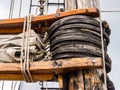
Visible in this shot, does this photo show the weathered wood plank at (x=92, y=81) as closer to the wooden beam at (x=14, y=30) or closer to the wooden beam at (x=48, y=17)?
the wooden beam at (x=48, y=17)

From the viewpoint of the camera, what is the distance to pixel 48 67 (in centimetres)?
237

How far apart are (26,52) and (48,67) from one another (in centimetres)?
22

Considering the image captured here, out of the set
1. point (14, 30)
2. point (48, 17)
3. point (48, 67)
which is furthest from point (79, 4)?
point (48, 67)

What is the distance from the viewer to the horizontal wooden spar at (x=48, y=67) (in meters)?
2.27

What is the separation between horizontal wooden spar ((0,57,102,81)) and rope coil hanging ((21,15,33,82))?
3cm

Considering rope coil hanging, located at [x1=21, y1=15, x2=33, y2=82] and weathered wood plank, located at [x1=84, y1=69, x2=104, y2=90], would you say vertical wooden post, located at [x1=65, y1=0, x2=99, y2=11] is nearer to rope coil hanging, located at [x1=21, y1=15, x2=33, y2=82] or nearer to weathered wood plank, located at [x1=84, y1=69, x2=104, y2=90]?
rope coil hanging, located at [x1=21, y1=15, x2=33, y2=82]

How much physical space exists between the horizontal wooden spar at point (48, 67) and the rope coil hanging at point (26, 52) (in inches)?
1.1

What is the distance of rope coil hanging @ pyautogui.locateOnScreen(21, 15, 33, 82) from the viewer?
7.88 ft

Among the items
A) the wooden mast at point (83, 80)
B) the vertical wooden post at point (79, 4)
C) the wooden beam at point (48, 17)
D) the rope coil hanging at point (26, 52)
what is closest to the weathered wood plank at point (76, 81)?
the wooden mast at point (83, 80)

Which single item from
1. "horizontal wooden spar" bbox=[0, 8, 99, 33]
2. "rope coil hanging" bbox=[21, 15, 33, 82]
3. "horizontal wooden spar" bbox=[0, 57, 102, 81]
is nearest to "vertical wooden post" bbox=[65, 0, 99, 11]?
"horizontal wooden spar" bbox=[0, 8, 99, 33]

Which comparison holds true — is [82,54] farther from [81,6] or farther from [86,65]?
[81,6]

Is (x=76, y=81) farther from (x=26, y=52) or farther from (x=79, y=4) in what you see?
(x=79, y=4)

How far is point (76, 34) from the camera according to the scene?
7.98 ft

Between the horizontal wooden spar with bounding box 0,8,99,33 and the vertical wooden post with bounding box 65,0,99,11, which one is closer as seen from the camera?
the horizontal wooden spar with bounding box 0,8,99,33
